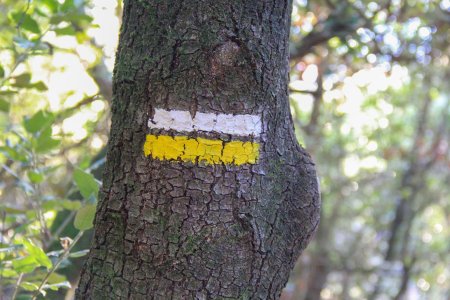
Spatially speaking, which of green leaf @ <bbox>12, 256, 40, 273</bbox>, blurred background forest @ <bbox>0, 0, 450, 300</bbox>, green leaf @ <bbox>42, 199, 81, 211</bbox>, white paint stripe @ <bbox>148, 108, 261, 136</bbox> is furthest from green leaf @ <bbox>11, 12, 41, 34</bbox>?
white paint stripe @ <bbox>148, 108, 261, 136</bbox>

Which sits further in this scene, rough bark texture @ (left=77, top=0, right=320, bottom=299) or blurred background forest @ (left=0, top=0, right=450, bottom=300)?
blurred background forest @ (left=0, top=0, right=450, bottom=300)

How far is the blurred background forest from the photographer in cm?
152

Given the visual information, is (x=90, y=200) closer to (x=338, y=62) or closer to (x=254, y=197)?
(x=254, y=197)

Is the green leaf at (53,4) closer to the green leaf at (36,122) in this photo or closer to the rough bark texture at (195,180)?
the green leaf at (36,122)

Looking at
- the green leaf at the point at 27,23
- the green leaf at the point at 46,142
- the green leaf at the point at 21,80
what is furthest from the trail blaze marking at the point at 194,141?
the green leaf at the point at 21,80

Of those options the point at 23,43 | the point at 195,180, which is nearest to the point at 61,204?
the point at 23,43

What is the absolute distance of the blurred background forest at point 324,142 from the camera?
5.00ft

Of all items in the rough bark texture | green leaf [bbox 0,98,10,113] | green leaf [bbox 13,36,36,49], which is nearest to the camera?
the rough bark texture

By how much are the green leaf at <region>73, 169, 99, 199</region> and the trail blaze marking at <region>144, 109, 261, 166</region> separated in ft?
1.23

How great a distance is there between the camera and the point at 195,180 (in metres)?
0.91

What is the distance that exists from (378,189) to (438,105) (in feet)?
6.62

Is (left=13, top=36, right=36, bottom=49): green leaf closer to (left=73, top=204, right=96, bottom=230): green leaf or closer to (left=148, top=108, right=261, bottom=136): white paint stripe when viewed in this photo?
(left=73, top=204, right=96, bottom=230): green leaf

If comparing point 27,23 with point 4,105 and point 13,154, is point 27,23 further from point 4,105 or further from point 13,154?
point 13,154

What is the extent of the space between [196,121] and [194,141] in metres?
0.03
